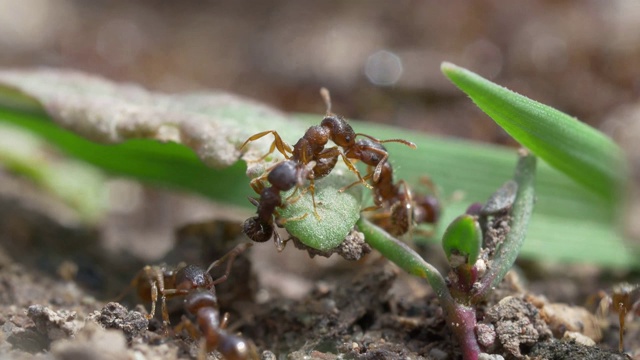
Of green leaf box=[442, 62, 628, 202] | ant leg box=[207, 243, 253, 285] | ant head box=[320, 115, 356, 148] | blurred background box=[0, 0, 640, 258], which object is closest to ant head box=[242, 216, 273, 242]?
ant leg box=[207, 243, 253, 285]

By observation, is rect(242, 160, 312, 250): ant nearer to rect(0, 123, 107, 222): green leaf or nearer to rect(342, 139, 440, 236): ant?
rect(342, 139, 440, 236): ant

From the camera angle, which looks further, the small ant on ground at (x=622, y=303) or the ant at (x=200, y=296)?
the small ant on ground at (x=622, y=303)

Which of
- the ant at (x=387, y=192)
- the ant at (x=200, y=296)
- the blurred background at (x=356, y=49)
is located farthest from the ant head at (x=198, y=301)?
the blurred background at (x=356, y=49)

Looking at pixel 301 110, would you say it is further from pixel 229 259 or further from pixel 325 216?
pixel 325 216

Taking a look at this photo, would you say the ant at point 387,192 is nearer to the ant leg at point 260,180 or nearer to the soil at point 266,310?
the soil at point 266,310

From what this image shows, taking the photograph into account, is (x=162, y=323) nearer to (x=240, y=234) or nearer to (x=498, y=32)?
(x=240, y=234)
